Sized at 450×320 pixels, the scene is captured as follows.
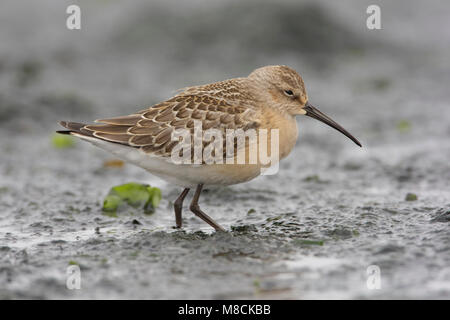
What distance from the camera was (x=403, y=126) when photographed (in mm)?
12281

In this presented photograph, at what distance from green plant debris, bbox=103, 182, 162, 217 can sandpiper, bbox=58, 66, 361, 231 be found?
2.90 feet

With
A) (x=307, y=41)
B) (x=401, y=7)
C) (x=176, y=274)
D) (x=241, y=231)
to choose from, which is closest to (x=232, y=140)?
(x=241, y=231)

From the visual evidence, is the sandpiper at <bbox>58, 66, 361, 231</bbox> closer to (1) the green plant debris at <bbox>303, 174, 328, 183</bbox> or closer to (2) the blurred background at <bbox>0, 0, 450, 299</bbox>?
(2) the blurred background at <bbox>0, 0, 450, 299</bbox>

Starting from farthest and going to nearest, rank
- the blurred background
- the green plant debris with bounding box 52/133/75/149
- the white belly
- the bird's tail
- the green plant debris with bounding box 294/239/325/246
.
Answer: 1. the green plant debris with bounding box 52/133/75/149
2. the bird's tail
3. the white belly
4. the green plant debris with bounding box 294/239/325/246
5. the blurred background

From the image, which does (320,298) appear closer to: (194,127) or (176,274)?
(176,274)

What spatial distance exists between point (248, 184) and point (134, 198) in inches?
75.8

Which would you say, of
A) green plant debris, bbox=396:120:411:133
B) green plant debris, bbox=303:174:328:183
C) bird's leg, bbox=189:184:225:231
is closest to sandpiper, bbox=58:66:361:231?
bird's leg, bbox=189:184:225:231

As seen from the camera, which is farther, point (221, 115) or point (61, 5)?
point (61, 5)

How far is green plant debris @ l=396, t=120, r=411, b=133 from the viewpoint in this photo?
39.9ft

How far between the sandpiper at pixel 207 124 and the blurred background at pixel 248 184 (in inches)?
29.1

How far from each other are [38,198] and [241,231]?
127 inches

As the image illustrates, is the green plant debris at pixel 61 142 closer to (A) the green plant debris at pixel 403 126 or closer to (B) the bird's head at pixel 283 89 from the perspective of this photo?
(B) the bird's head at pixel 283 89

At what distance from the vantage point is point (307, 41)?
53.6 ft

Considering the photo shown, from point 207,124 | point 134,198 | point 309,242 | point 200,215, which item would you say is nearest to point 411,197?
point 309,242
